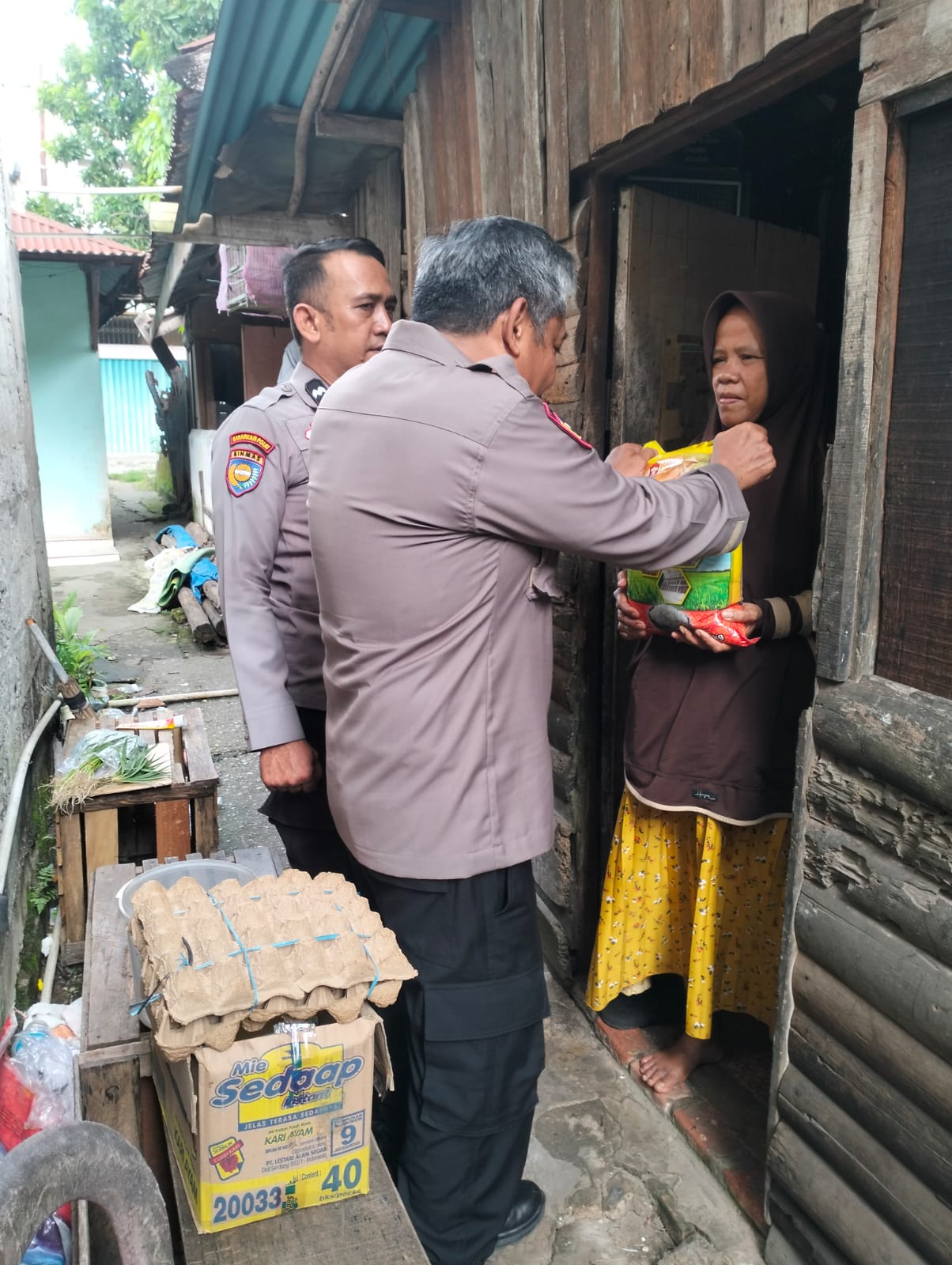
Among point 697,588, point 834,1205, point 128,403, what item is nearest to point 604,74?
point 697,588

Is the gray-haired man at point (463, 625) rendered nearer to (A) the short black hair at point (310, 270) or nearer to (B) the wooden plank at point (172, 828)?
(A) the short black hair at point (310, 270)

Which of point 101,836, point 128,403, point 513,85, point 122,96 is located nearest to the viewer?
point 513,85

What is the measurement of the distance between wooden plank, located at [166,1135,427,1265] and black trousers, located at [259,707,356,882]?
118 cm

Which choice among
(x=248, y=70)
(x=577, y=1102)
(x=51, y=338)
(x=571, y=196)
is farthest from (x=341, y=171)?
(x=51, y=338)

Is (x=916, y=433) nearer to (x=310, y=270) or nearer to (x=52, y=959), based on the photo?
(x=310, y=270)

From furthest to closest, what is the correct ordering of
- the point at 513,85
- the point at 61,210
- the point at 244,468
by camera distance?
the point at 61,210
the point at 513,85
the point at 244,468

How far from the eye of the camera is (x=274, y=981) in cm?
153

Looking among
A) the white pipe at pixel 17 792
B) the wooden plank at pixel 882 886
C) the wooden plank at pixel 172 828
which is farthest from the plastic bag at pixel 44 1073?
the wooden plank at pixel 882 886

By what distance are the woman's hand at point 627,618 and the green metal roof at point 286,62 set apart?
2.37 meters

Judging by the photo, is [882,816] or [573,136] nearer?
[882,816]

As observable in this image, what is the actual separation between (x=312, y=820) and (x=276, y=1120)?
1.27 meters

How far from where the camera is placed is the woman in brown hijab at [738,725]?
8.12 feet

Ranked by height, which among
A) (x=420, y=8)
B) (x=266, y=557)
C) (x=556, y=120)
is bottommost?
(x=266, y=557)

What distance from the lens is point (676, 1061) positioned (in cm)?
287
